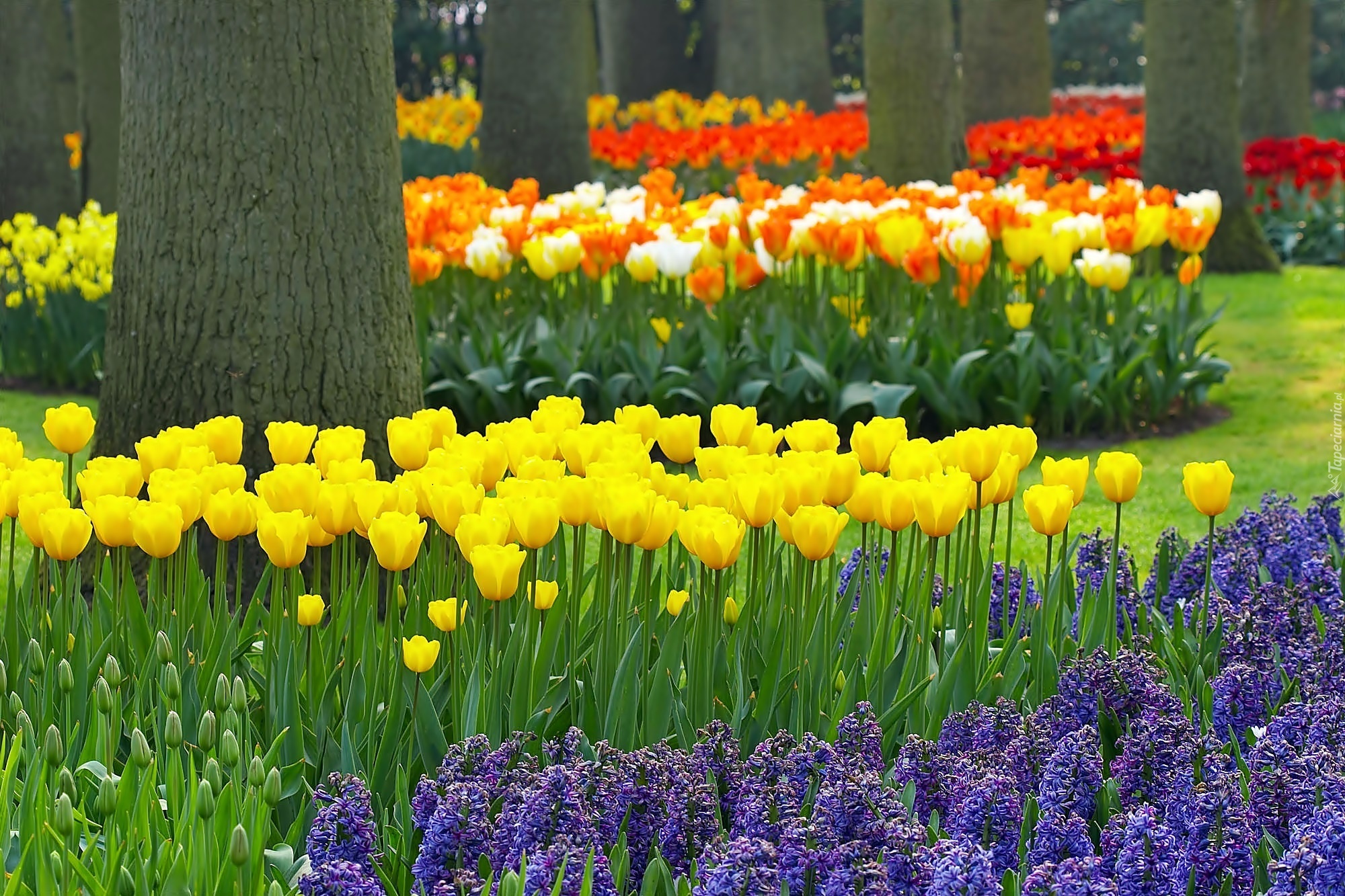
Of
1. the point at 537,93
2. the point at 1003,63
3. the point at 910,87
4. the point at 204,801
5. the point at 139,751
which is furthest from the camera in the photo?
the point at 1003,63

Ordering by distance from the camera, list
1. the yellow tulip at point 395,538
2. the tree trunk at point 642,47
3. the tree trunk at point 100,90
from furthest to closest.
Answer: the tree trunk at point 642,47 < the tree trunk at point 100,90 < the yellow tulip at point 395,538

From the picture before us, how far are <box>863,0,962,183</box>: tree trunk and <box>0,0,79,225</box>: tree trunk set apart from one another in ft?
17.7

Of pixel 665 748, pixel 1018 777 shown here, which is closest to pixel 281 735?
pixel 665 748

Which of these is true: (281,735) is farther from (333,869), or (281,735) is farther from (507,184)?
(507,184)

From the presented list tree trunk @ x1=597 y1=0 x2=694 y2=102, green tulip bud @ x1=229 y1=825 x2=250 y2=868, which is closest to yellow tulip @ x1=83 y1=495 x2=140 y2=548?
green tulip bud @ x1=229 y1=825 x2=250 y2=868

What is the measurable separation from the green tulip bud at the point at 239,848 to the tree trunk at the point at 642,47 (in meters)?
19.5

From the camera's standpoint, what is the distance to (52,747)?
7.84 ft

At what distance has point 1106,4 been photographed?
122ft

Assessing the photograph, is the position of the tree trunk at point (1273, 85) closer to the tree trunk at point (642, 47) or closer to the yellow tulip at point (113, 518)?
the tree trunk at point (642, 47)

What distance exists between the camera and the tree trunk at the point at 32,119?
10.5 m

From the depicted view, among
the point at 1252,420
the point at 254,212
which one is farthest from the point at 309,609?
the point at 1252,420

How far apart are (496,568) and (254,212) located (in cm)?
219

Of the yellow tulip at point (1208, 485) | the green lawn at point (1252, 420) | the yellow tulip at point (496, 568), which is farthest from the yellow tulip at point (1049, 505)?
the green lawn at point (1252, 420)

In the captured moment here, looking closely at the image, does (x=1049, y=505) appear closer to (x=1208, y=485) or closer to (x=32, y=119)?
(x=1208, y=485)
